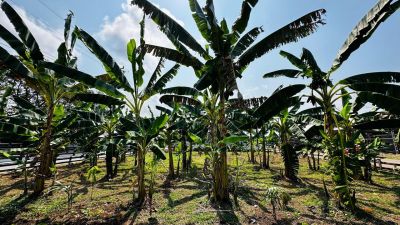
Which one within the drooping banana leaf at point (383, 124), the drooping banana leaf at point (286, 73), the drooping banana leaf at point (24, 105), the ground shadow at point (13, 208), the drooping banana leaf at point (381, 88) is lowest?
Result: the ground shadow at point (13, 208)

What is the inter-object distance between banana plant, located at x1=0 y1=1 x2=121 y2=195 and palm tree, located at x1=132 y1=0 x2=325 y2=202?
2.46 m

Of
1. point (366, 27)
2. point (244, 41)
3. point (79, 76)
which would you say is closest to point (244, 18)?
point (244, 41)

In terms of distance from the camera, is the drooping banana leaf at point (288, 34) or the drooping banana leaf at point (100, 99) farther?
the drooping banana leaf at point (100, 99)

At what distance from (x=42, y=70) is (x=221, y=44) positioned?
5937mm

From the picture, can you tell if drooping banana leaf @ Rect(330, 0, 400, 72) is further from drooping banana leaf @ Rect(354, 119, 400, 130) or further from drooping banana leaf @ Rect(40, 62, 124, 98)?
drooping banana leaf @ Rect(40, 62, 124, 98)

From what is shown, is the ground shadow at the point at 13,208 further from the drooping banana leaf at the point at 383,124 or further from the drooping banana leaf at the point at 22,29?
the drooping banana leaf at the point at 383,124

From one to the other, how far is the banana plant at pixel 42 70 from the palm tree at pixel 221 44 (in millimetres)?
2456

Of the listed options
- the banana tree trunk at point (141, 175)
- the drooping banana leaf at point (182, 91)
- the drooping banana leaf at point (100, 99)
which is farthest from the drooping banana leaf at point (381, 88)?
the drooping banana leaf at point (100, 99)

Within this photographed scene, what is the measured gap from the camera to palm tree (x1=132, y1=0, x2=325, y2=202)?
24.5 feet

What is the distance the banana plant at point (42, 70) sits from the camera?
7531 millimetres

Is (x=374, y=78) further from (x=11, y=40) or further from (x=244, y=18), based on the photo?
(x=11, y=40)

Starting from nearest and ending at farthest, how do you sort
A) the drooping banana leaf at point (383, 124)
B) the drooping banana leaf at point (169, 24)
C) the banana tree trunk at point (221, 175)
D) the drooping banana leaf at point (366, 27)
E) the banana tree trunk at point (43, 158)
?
the drooping banana leaf at point (366, 27)
the drooping banana leaf at point (383, 124)
the drooping banana leaf at point (169, 24)
the banana tree trunk at point (221, 175)
the banana tree trunk at point (43, 158)

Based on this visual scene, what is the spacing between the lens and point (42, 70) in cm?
831

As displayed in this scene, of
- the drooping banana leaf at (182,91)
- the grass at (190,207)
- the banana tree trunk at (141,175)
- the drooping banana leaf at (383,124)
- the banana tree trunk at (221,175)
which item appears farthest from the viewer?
the drooping banana leaf at (182,91)
